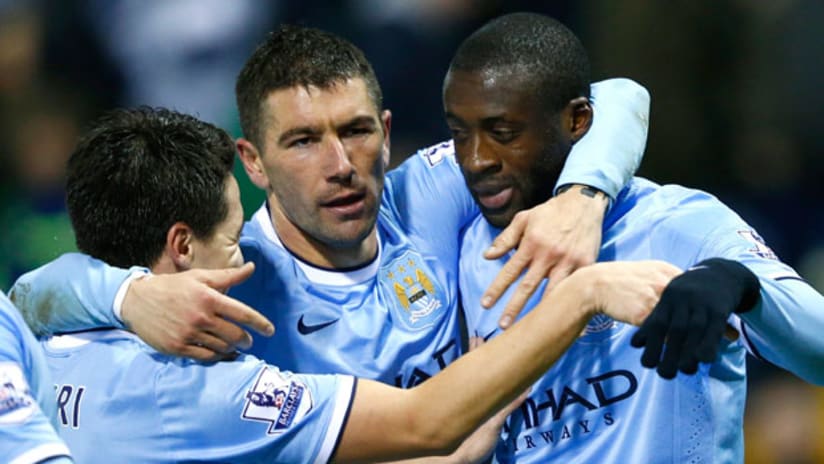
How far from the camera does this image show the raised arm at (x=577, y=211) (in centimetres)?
321

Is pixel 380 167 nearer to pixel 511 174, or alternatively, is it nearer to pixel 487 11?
pixel 511 174

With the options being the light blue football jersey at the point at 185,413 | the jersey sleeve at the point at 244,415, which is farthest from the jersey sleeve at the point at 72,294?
the jersey sleeve at the point at 244,415

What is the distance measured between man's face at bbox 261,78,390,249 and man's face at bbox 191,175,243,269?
0.94 feet

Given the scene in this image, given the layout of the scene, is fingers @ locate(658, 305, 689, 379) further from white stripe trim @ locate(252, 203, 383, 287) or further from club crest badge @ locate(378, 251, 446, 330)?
white stripe trim @ locate(252, 203, 383, 287)

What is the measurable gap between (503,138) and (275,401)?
100 cm

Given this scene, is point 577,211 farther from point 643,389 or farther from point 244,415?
point 244,415

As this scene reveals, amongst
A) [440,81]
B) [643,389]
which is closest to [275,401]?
[643,389]

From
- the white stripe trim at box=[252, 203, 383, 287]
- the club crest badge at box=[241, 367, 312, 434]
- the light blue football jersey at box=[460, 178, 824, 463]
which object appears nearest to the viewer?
the club crest badge at box=[241, 367, 312, 434]

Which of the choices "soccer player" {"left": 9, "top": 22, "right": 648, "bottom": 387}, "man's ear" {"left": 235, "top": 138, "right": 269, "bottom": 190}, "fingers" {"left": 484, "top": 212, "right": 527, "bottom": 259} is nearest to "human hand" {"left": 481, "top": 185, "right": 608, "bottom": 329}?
"fingers" {"left": 484, "top": 212, "right": 527, "bottom": 259}

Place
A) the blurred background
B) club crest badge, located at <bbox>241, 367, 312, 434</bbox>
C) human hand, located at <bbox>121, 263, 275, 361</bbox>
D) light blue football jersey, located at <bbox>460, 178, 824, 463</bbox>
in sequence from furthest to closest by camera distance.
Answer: the blurred background → light blue football jersey, located at <bbox>460, 178, 824, 463</bbox> → club crest badge, located at <bbox>241, 367, 312, 434</bbox> → human hand, located at <bbox>121, 263, 275, 361</bbox>

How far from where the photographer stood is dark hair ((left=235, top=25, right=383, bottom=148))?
145 inches

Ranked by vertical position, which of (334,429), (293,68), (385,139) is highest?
(293,68)

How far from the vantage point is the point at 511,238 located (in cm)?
327

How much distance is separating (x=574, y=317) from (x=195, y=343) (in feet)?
2.91
